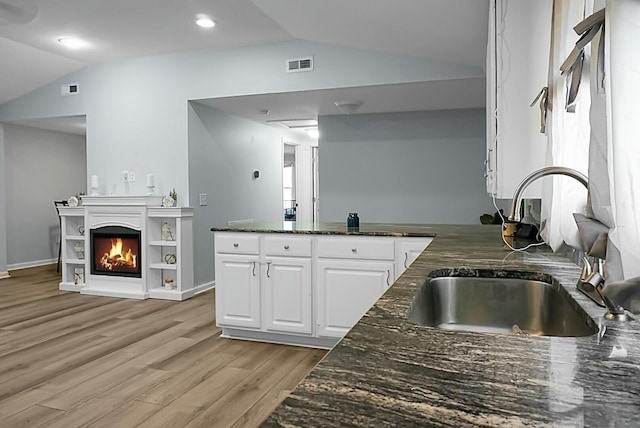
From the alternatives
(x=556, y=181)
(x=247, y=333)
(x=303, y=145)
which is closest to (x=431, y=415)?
(x=556, y=181)

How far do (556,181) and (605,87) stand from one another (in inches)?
25.1

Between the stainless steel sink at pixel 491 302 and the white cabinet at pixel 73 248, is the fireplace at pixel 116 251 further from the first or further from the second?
the stainless steel sink at pixel 491 302

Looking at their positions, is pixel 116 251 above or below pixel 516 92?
below

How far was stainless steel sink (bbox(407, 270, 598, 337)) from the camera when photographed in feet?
4.65

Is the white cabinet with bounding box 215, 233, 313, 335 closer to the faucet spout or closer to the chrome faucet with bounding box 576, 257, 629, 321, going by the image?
the faucet spout

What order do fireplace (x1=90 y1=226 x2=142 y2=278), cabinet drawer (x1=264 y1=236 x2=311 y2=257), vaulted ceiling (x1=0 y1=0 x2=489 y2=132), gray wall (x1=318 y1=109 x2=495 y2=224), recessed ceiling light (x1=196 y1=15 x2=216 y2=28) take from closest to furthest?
1. vaulted ceiling (x1=0 y1=0 x2=489 y2=132)
2. cabinet drawer (x1=264 y1=236 x2=311 y2=257)
3. recessed ceiling light (x1=196 y1=15 x2=216 y2=28)
4. fireplace (x1=90 y1=226 x2=142 y2=278)
5. gray wall (x1=318 y1=109 x2=495 y2=224)

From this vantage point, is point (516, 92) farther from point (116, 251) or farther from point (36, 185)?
point (36, 185)

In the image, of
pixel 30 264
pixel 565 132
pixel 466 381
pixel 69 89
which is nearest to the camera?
pixel 466 381

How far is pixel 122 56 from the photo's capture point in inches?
211

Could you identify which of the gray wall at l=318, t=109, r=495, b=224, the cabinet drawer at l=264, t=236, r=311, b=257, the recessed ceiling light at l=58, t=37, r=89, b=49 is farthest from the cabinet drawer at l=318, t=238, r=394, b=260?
the recessed ceiling light at l=58, t=37, r=89, b=49

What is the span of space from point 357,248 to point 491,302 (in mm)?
1769

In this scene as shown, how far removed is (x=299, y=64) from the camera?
468 centimetres

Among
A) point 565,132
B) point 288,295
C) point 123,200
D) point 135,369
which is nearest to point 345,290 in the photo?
→ point 288,295

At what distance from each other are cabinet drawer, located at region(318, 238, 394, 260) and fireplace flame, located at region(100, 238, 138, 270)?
2.95 meters
